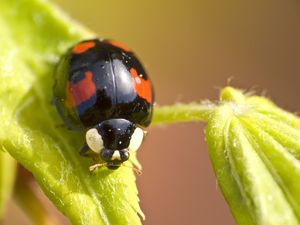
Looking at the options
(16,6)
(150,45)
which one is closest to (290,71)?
(150,45)

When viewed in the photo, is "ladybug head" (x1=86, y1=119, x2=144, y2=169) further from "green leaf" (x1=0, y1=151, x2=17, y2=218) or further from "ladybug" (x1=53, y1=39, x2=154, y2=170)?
"green leaf" (x1=0, y1=151, x2=17, y2=218)

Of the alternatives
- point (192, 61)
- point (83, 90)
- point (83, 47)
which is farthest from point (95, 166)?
point (192, 61)

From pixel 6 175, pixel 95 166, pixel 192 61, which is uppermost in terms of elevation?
pixel 95 166

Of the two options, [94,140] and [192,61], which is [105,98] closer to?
[94,140]

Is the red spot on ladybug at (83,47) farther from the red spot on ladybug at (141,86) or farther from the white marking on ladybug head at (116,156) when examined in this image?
the white marking on ladybug head at (116,156)

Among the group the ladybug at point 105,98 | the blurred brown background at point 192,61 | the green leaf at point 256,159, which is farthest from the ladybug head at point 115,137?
the blurred brown background at point 192,61

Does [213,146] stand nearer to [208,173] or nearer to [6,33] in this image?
[6,33]
